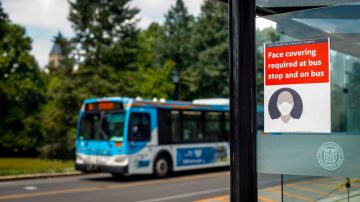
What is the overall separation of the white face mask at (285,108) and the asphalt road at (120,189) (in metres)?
7.04

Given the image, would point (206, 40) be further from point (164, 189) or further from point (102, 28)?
point (164, 189)

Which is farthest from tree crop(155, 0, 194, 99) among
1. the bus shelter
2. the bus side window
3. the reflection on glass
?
the bus shelter

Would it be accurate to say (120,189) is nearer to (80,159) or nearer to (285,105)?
(80,159)

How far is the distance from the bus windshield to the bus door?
41cm

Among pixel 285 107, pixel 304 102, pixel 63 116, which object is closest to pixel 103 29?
pixel 63 116

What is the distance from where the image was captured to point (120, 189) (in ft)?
49.2

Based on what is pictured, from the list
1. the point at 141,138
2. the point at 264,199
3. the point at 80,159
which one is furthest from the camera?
the point at 80,159

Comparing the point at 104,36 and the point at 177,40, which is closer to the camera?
the point at 104,36

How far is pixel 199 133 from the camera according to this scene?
21.0m

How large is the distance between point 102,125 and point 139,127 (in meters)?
1.39

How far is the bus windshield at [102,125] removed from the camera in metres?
17.8

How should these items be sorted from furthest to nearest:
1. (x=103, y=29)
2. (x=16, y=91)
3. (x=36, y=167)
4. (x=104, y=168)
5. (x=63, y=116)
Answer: (x=16, y=91), (x=103, y=29), (x=63, y=116), (x=36, y=167), (x=104, y=168)

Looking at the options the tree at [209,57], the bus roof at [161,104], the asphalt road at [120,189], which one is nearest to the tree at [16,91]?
the tree at [209,57]

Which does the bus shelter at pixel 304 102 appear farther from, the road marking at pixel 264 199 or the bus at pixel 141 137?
the bus at pixel 141 137
